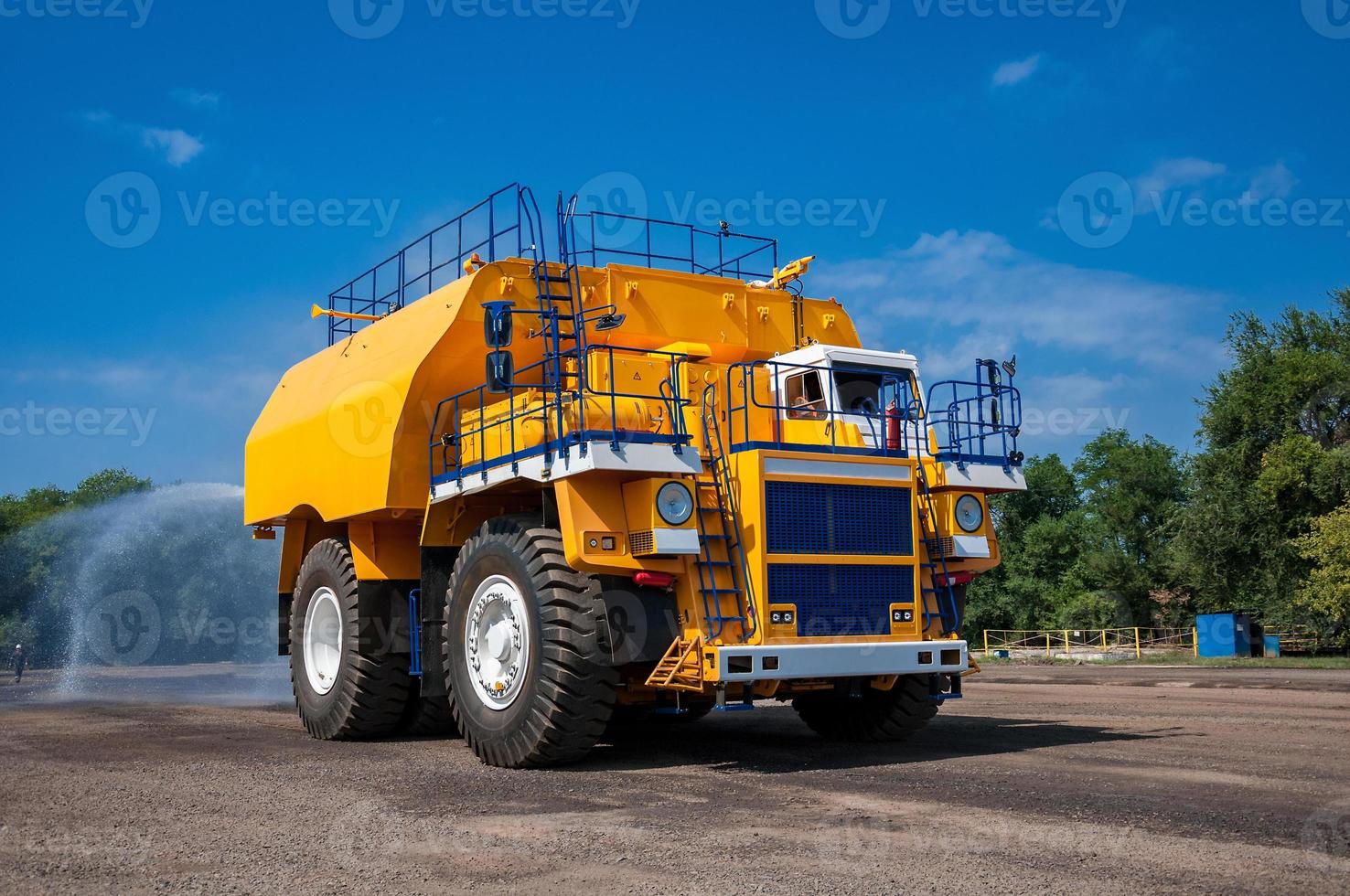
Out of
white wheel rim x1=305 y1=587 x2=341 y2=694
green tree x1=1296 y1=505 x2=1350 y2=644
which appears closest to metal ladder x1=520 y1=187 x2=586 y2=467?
white wheel rim x1=305 y1=587 x2=341 y2=694

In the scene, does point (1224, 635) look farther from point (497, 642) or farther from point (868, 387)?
point (497, 642)

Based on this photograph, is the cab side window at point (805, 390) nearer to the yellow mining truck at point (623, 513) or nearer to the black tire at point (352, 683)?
the yellow mining truck at point (623, 513)

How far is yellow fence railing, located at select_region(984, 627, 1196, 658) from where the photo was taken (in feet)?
158

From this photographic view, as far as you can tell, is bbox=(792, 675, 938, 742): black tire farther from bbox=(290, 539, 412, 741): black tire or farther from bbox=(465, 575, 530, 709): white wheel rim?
bbox=(290, 539, 412, 741): black tire

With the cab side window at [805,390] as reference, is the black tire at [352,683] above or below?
below

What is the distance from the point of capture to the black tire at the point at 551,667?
11.0 metres

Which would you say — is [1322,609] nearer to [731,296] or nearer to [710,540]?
[731,296]

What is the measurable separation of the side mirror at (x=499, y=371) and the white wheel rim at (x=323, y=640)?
506cm

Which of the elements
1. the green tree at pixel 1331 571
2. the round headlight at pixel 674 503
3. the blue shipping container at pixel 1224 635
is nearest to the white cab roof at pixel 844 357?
the round headlight at pixel 674 503

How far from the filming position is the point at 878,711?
43.6 feet

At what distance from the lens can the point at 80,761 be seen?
1263 centimetres

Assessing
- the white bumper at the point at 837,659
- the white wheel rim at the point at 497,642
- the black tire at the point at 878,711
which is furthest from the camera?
the black tire at the point at 878,711

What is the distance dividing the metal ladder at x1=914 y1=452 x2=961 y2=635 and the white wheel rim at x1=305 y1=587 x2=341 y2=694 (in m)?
7.44

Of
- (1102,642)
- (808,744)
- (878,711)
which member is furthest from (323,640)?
(1102,642)
